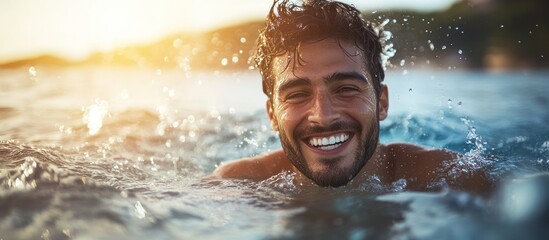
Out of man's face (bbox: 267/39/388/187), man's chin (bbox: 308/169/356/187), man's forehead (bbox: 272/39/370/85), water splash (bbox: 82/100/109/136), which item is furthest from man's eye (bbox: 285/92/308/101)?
water splash (bbox: 82/100/109/136)

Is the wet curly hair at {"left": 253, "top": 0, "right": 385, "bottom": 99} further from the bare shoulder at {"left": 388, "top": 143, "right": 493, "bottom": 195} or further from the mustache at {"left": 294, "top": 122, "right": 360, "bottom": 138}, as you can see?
the bare shoulder at {"left": 388, "top": 143, "right": 493, "bottom": 195}

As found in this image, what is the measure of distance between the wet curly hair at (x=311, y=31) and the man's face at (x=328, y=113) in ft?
0.39

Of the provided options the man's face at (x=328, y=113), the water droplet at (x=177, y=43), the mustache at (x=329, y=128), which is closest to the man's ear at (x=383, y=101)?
the man's face at (x=328, y=113)

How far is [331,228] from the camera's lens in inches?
98.2

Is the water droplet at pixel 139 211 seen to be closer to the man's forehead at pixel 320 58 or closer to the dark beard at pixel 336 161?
the dark beard at pixel 336 161

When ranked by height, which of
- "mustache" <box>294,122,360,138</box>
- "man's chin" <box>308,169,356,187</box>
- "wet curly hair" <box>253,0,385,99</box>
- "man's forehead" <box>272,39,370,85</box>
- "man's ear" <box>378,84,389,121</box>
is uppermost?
"wet curly hair" <box>253,0,385,99</box>

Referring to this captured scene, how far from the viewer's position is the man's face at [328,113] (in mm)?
3492

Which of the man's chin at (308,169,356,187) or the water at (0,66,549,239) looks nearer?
the water at (0,66,549,239)

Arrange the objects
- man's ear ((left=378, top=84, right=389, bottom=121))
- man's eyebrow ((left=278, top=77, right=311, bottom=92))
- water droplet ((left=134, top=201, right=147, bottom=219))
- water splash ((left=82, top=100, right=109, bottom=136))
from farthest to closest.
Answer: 1. water splash ((left=82, top=100, right=109, bottom=136))
2. man's ear ((left=378, top=84, right=389, bottom=121))
3. man's eyebrow ((left=278, top=77, right=311, bottom=92))
4. water droplet ((left=134, top=201, right=147, bottom=219))

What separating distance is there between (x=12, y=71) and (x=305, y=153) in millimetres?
13045

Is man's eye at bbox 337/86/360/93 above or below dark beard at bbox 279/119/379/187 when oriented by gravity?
above

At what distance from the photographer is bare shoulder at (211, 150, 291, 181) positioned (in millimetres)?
4531

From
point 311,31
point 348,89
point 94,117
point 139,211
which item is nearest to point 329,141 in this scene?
point 348,89

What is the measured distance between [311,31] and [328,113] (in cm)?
71
